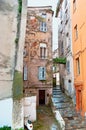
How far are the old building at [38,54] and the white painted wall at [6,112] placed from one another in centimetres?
1108

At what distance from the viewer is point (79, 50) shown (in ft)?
64.4

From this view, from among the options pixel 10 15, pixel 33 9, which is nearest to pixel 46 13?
pixel 33 9

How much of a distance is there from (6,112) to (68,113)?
761 centimetres

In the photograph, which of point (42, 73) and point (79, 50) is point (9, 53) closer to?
point (79, 50)

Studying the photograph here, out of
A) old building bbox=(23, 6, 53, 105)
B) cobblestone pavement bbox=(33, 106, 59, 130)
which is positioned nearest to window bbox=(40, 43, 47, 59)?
old building bbox=(23, 6, 53, 105)

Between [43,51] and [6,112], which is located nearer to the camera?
[6,112]

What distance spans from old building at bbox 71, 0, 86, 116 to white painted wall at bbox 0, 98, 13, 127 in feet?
23.8

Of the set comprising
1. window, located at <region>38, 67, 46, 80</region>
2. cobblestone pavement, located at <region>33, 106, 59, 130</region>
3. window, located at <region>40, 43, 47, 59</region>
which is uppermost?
window, located at <region>40, 43, 47, 59</region>

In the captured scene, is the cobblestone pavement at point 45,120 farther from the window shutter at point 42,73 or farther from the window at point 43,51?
the window at point 43,51

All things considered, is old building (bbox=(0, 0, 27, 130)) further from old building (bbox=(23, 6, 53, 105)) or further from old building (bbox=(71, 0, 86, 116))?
old building (bbox=(23, 6, 53, 105))

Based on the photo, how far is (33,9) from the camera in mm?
24875

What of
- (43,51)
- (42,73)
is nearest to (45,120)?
(42,73)

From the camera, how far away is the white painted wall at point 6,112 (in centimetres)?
1241

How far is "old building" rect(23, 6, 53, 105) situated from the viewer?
79.2 feet
